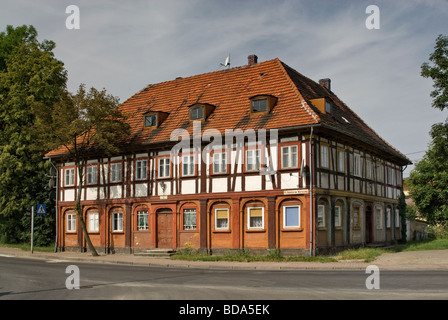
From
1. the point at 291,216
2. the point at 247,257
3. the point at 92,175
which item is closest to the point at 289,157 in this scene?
the point at 291,216

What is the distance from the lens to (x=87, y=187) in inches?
1389

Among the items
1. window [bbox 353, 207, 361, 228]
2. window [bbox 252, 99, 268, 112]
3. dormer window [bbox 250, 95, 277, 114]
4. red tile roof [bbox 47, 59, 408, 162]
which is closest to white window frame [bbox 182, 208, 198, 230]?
red tile roof [bbox 47, 59, 408, 162]

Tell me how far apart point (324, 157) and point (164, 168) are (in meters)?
9.33

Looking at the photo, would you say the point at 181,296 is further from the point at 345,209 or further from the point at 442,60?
the point at 442,60

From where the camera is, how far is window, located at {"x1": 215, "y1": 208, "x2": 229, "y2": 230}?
29.0m

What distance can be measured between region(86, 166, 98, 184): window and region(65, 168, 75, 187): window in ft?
4.54

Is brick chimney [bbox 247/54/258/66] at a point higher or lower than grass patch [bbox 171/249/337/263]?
higher

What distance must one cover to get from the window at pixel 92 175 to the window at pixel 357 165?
1613 centimetres

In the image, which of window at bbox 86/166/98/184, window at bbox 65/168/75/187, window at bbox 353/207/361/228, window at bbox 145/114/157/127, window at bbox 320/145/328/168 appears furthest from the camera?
window at bbox 65/168/75/187

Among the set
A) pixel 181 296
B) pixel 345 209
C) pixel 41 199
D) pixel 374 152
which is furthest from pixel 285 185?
pixel 41 199

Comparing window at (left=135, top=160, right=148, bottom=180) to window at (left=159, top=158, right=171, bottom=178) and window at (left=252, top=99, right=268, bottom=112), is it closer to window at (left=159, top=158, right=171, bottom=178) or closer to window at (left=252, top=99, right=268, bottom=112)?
window at (left=159, top=158, right=171, bottom=178)

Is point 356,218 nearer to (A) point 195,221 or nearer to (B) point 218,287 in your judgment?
(A) point 195,221

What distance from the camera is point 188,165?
30516 mm
